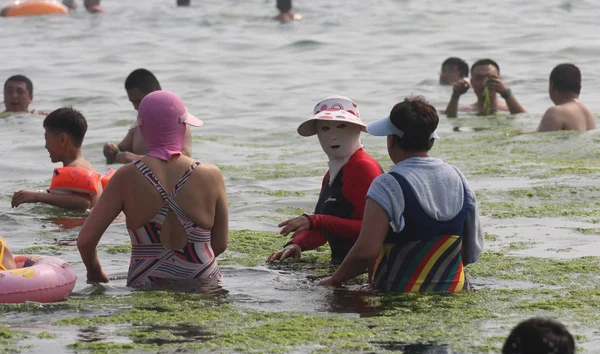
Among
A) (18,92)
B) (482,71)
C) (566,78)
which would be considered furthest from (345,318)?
(18,92)

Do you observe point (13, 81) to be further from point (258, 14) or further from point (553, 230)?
point (258, 14)

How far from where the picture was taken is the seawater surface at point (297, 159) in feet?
19.5

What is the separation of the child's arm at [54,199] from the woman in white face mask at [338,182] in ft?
10.6

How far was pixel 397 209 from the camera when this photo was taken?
6137 millimetres

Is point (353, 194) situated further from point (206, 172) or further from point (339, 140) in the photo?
point (206, 172)

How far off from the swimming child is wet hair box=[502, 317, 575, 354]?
6.70 m

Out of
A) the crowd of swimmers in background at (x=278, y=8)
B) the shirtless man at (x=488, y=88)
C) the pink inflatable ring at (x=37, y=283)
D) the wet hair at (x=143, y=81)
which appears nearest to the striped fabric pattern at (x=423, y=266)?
the pink inflatable ring at (x=37, y=283)

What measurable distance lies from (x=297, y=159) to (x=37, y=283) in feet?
25.5

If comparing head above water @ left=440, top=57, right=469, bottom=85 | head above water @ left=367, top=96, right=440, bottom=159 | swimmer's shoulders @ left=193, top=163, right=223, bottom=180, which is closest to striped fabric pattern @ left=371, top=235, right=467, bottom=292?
head above water @ left=367, top=96, right=440, bottom=159

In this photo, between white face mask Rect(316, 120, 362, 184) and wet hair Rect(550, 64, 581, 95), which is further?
wet hair Rect(550, 64, 581, 95)

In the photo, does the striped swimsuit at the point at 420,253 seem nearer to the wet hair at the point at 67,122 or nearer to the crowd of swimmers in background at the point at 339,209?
the crowd of swimmers in background at the point at 339,209

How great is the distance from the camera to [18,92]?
1636cm

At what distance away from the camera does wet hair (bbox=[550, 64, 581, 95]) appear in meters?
13.6

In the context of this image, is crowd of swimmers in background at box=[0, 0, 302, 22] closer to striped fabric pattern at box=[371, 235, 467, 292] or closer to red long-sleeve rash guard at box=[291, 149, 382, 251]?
red long-sleeve rash guard at box=[291, 149, 382, 251]
